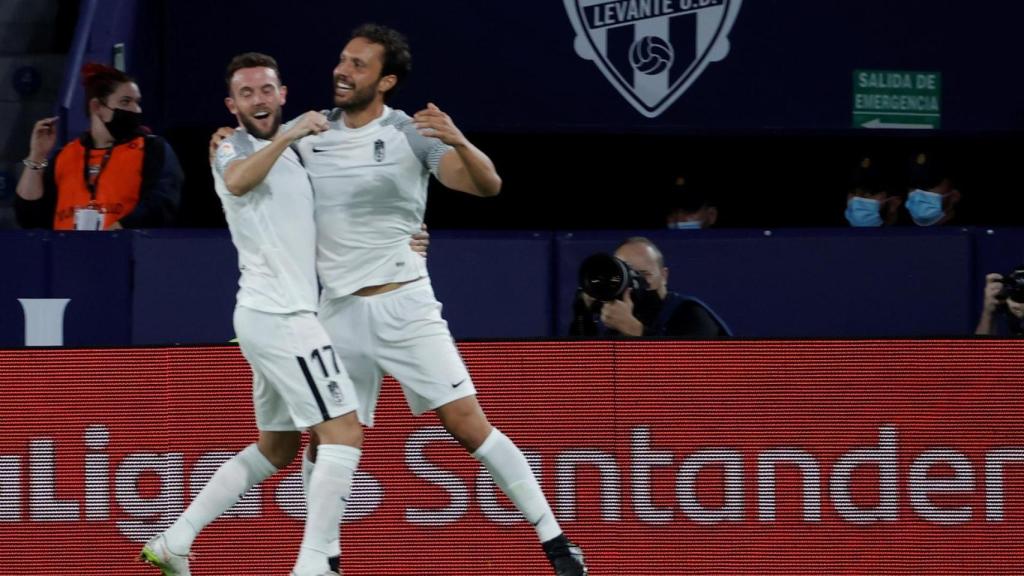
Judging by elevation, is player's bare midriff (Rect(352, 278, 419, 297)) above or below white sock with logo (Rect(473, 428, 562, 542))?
above

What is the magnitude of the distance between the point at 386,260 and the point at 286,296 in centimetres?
39

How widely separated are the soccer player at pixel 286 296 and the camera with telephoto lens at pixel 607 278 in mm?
1731

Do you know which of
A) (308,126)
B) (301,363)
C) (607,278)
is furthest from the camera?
(607,278)

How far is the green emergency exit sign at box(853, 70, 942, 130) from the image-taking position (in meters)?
11.6

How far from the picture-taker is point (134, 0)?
431 inches

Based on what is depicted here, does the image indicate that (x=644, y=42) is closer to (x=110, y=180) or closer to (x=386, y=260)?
(x=110, y=180)

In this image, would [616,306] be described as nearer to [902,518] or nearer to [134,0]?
[902,518]

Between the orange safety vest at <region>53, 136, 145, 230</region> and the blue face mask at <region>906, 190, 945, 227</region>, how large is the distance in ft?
13.6

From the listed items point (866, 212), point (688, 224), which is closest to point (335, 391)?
point (688, 224)

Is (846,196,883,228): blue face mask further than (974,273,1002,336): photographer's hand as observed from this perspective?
Yes

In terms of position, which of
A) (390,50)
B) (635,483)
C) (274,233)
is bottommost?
(635,483)

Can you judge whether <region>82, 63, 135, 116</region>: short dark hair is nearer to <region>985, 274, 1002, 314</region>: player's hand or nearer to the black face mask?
the black face mask

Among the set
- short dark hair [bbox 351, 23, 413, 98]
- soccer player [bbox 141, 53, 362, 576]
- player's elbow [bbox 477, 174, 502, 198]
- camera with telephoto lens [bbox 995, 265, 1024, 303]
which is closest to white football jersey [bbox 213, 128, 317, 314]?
soccer player [bbox 141, 53, 362, 576]

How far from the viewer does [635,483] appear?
7180 millimetres
